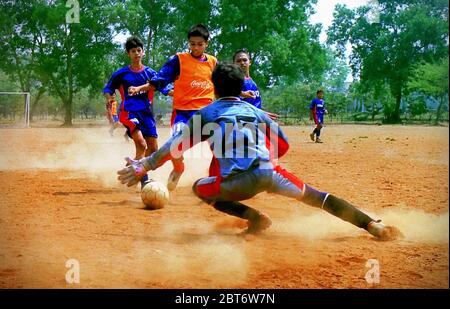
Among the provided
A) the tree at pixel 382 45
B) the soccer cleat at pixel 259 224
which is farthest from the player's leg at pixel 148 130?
the tree at pixel 382 45

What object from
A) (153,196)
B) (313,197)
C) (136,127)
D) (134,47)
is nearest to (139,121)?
(136,127)

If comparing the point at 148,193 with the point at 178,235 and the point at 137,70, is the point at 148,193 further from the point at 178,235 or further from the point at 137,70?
the point at 137,70

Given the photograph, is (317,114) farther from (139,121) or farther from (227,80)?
(227,80)

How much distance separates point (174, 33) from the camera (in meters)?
30.4

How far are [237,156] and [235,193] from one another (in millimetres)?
287

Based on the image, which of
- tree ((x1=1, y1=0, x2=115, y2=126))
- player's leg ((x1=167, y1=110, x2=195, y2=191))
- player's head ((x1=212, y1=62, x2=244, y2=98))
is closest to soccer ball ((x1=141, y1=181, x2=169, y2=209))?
player's leg ((x1=167, y1=110, x2=195, y2=191))

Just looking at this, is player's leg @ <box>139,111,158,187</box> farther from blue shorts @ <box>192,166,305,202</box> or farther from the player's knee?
the player's knee

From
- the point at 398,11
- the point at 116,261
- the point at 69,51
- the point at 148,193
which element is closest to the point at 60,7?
the point at 69,51

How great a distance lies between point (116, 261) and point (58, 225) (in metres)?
1.36

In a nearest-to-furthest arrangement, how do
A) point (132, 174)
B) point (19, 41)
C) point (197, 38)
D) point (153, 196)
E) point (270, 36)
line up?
point (132, 174), point (153, 196), point (197, 38), point (19, 41), point (270, 36)

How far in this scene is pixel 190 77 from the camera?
19.9 ft

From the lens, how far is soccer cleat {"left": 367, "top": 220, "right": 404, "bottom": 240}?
12.6 feet

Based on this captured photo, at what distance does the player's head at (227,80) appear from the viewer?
3.81 meters

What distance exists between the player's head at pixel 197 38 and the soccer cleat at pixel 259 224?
2.74 metres
